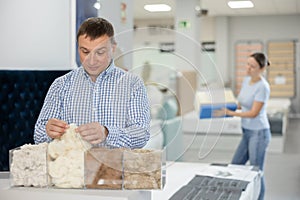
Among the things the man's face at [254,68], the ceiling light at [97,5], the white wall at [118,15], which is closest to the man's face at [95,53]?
the white wall at [118,15]

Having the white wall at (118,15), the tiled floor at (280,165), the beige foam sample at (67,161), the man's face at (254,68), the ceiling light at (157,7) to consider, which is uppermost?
the ceiling light at (157,7)

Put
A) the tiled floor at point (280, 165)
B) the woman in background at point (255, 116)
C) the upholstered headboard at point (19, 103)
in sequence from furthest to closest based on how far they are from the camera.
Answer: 1. the tiled floor at point (280, 165)
2. the woman in background at point (255, 116)
3. the upholstered headboard at point (19, 103)

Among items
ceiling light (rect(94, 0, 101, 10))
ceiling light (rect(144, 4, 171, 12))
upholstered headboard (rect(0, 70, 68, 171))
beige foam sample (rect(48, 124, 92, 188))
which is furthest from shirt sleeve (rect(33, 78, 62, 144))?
ceiling light (rect(144, 4, 171, 12))

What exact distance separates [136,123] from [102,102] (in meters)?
0.23

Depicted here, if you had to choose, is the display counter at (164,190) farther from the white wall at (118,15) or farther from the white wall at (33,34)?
the white wall at (33,34)

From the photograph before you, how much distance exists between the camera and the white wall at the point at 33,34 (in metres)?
3.26

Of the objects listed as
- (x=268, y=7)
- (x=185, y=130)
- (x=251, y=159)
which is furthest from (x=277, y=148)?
(x=268, y=7)

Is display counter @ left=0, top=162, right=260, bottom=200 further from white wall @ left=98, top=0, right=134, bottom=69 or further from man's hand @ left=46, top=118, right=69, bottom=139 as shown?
white wall @ left=98, top=0, right=134, bottom=69

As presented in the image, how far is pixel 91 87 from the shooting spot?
7.48 feet

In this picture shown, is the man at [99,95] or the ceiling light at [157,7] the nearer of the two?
the man at [99,95]

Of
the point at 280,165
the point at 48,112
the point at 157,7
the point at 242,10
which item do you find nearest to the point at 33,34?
the point at 48,112

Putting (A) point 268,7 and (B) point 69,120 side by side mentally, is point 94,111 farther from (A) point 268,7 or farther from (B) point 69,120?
(A) point 268,7

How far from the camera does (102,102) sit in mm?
2266

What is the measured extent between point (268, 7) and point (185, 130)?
606 centimetres
